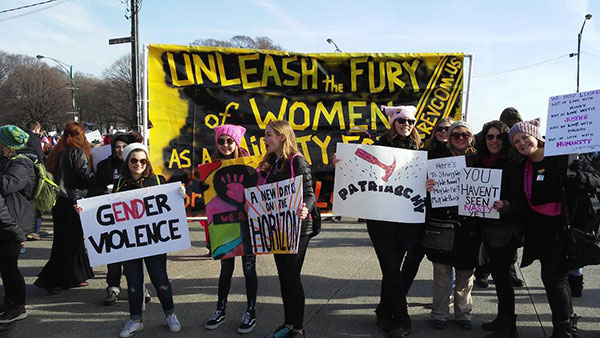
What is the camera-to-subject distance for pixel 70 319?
4121 millimetres

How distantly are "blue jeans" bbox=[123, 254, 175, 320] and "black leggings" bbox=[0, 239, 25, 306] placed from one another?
1.00 metres

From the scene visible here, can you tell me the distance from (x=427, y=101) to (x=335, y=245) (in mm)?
2617

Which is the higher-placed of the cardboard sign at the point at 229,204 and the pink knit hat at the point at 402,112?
the pink knit hat at the point at 402,112

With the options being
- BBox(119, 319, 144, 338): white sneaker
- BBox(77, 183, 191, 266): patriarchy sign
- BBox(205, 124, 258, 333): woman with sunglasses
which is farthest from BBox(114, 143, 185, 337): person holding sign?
BBox(205, 124, 258, 333): woman with sunglasses

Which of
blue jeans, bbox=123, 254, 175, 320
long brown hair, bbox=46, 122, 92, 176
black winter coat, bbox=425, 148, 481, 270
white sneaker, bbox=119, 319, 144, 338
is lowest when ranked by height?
white sneaker, bbox=119, 319, 144, 338

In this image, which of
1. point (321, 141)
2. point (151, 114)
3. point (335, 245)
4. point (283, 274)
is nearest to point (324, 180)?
point (321, 141)

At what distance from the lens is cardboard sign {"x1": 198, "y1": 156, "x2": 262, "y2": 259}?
3.83 meters

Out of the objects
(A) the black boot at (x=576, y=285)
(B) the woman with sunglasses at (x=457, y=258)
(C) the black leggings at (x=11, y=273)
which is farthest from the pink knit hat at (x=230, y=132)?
(A) the black boot at (x=576, y=285)

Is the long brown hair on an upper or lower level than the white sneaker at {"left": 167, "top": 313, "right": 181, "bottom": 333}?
upper

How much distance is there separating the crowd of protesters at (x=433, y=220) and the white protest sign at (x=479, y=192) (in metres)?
0.10

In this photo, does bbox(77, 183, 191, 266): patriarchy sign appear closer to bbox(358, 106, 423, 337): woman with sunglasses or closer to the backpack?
the backpack

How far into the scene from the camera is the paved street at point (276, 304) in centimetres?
386

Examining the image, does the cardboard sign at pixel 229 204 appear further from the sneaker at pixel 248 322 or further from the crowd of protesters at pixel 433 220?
the sneaker at pixel 248 322

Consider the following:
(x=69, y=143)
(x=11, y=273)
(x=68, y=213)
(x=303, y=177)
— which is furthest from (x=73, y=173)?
(x=303, y=177)
